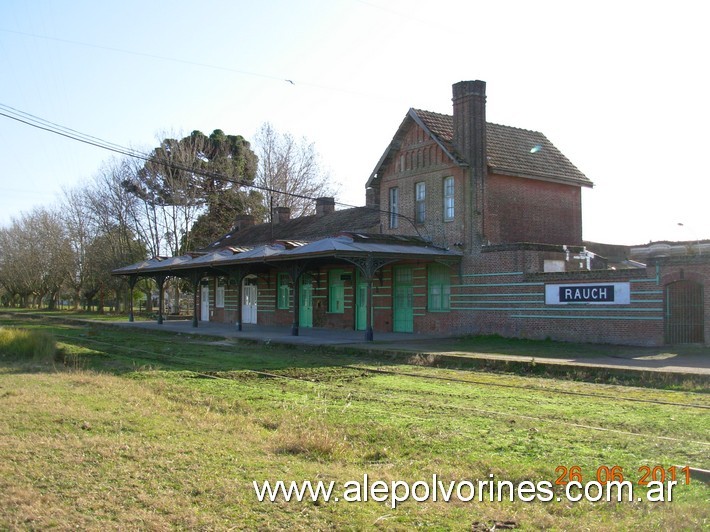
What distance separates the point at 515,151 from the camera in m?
28.0

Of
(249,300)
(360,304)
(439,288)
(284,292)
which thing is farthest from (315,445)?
(249,300)

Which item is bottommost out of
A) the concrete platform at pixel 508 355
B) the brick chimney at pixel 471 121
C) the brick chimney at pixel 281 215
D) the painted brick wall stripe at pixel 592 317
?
the concrete platform at pixel 508 355

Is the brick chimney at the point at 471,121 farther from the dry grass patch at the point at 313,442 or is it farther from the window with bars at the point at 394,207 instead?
the dry grass patch at the point at 313,442

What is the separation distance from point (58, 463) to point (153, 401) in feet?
12.6

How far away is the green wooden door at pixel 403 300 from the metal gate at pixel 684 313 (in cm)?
1061

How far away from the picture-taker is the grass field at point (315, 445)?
5449 mm

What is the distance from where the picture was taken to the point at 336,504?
18.7 feet

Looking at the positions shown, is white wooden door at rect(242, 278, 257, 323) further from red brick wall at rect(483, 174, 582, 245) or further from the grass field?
the grass field

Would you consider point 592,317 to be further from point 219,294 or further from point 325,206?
point 219,294

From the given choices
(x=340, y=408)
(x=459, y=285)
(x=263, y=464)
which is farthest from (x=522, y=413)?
(x=459, y=285)

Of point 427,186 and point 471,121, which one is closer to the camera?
point 471,121

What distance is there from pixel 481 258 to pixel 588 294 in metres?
4.64

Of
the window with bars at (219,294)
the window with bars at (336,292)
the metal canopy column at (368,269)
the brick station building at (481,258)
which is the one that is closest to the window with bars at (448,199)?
the brick station building at (481,258)

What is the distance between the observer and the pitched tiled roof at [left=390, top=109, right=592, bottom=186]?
87.2ft
